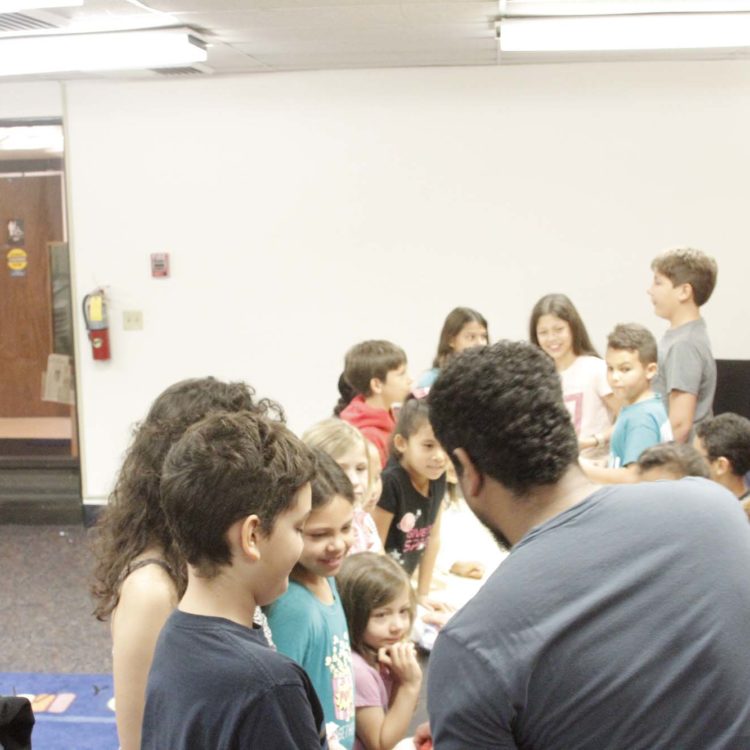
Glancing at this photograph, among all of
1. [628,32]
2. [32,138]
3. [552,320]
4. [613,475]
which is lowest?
[613,475]

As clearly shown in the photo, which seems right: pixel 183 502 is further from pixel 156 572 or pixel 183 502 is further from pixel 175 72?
pixel 175 72

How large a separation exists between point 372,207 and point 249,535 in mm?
4813

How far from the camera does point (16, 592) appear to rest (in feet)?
17.0

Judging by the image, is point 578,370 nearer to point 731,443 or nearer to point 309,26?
point 731,443

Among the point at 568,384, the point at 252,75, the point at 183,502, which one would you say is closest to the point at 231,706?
the point at 183,502

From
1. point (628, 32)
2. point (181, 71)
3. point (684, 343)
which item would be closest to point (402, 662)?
point (684, 343)

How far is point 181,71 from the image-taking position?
5883 millimetres

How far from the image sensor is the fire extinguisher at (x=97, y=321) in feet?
20.2

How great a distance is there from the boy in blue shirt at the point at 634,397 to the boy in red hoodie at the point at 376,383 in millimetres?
807

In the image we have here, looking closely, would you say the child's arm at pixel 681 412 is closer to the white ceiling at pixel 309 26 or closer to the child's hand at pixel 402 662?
the white ceiling at pixel 309 26

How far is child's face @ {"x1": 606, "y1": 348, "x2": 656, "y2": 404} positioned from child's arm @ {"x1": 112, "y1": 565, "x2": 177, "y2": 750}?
94.3 inches

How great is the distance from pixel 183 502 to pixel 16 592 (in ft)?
13.8

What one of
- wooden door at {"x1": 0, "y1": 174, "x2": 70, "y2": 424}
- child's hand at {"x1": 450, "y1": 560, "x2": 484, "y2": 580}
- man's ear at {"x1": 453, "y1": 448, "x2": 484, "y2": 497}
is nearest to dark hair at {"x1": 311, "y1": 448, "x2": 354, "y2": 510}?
man's ear at {"x1": 453, "y1": 448, "x2": 484, "y2": 497}

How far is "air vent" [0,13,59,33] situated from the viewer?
13.4 ft
